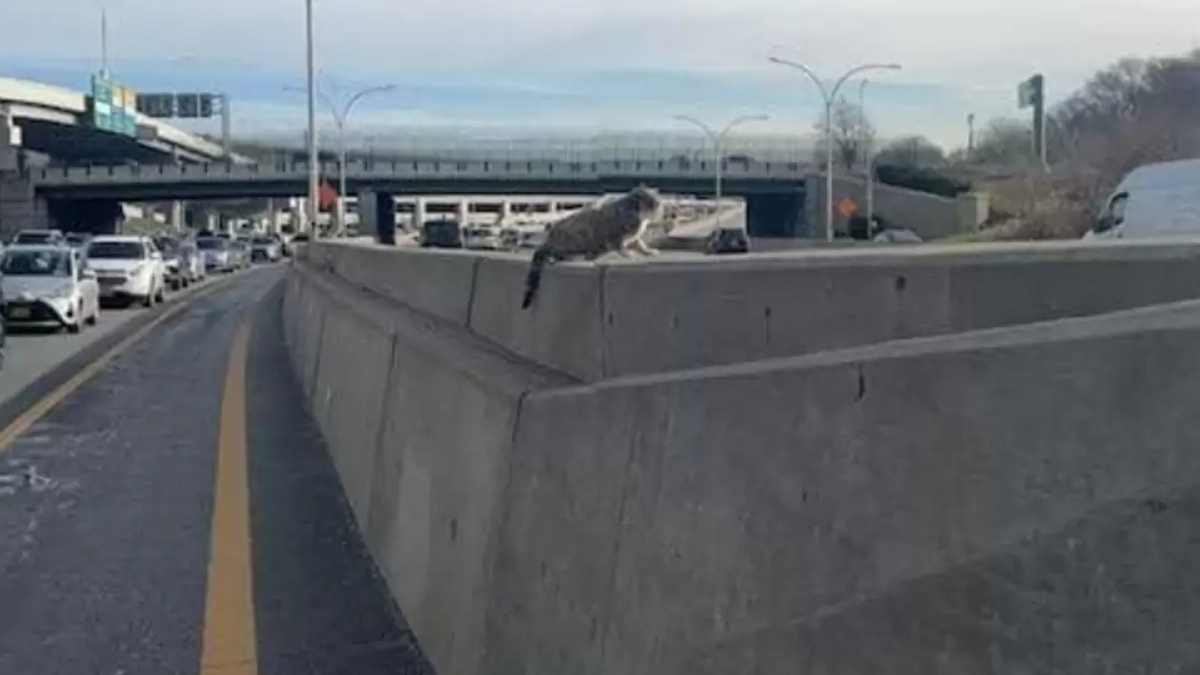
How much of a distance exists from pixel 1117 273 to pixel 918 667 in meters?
1.83

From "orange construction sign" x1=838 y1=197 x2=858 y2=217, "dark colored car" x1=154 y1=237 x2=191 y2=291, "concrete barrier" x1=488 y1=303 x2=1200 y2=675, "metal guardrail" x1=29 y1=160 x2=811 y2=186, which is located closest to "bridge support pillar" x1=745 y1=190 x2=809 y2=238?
"metal guardrail" x1=29 y1=160 x2=811 y2=186

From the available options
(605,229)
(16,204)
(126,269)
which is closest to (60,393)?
(605,229)

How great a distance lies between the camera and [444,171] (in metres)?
111

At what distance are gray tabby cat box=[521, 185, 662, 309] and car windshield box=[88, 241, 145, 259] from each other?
3813 centimetres

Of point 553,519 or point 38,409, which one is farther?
point 38,409

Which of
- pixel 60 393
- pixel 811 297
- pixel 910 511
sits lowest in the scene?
pixel 60 393

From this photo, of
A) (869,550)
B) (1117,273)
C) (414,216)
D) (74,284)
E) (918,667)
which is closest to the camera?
(918,667)

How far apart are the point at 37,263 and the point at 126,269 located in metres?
9.37

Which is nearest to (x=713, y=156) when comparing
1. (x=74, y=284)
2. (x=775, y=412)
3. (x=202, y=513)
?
(x=74, y=284)

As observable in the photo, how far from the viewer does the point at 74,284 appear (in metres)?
34.9

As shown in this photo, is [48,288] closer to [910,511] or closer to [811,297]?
[811,297]

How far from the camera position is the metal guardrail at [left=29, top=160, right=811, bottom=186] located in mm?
104500

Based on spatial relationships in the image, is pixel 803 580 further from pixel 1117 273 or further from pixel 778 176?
pixel 778 176

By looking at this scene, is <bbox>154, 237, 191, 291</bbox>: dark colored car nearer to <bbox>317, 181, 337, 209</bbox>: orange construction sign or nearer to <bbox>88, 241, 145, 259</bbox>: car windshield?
<bbox>317, 181, 337, 209</bbox>: orange construction sign
